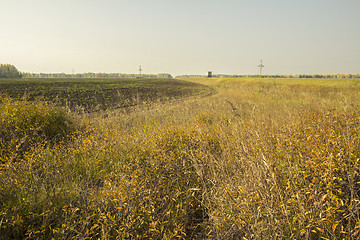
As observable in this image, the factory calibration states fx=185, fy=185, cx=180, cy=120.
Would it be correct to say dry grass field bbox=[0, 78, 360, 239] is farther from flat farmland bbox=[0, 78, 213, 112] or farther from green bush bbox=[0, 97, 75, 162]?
flat farmland bbox=[0, 78, 213, 112]

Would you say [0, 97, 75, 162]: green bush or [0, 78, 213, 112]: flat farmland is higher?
[0, 78, 213, 112]: flat farmland

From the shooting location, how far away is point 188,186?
334cm

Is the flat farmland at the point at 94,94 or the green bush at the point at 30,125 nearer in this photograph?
the green bush at the point at 30,125

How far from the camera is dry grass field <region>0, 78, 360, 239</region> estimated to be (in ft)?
6.94

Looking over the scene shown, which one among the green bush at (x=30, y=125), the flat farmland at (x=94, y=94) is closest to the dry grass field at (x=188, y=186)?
the green bush at (x=30, y=125)

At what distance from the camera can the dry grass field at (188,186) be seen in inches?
83.3

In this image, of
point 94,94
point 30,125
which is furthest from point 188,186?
point 94,94

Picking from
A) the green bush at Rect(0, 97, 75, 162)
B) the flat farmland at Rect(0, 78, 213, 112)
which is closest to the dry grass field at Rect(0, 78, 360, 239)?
the green bush at Rect(0, 97, 75, 162)

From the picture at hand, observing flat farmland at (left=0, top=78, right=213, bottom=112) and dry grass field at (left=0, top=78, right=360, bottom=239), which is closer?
dry grass field at (left=0, top=78, right=360, bottom=239)

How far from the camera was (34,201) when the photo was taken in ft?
8.84

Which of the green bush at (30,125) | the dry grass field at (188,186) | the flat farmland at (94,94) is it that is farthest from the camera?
the flat farmland at (94,94)

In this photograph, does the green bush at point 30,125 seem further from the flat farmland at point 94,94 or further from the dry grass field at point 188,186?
the flat farmland at point 94,94

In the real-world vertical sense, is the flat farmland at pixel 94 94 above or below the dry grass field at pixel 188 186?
above

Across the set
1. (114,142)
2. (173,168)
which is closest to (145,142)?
(114,142)
